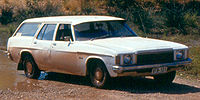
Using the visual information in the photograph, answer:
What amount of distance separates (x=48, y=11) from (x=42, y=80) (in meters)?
16.4

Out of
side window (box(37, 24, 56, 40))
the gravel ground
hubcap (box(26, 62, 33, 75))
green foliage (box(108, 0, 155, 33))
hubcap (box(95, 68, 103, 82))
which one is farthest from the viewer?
green foliage (box(108, 0, 155, 33))

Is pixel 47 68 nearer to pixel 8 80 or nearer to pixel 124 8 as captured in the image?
pixel 8 80

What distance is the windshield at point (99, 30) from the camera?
9.48m

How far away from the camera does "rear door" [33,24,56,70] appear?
1013 centimetres

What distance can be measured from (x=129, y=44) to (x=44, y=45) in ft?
7.95

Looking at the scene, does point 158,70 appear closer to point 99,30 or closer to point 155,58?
point 155,58

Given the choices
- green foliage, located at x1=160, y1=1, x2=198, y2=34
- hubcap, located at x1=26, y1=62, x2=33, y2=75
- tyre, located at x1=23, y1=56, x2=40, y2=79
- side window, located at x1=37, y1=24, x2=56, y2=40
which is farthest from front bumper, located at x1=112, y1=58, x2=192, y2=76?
green foliage, located at x1=160, y1=1, x2=198, y2=34

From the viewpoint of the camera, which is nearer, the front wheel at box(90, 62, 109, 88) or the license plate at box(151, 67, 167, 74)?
the license plate at box(151, 67, 167, 74)

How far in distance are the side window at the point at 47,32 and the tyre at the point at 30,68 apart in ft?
2.16

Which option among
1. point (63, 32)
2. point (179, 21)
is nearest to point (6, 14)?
point (179, 21)

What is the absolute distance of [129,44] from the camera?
28.5ft

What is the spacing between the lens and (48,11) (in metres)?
26.6

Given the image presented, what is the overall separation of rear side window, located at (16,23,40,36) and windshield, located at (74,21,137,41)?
5.49 ft

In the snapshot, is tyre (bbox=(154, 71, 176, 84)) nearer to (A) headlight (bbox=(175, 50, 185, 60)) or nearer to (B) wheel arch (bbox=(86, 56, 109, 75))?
(A) headlight (bbox=(175, 50, 185, 60))
